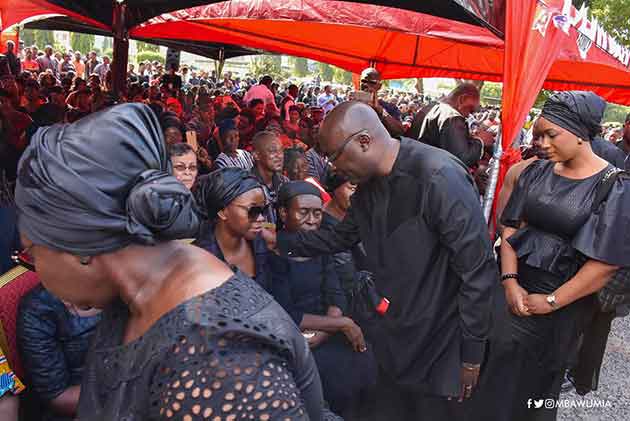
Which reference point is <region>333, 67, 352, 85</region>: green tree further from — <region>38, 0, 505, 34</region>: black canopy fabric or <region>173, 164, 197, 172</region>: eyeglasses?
<region>173, 164, 197, 172</region>: eyeglasses

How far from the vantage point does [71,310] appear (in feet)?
6.49

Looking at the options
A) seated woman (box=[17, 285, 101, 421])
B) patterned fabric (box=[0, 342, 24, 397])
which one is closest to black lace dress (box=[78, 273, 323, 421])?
patterned fabric (box=[0, 342, 24, 397])

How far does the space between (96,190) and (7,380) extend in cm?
116

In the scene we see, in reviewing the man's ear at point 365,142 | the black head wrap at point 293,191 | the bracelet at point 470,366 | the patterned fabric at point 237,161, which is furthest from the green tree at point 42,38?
the bracelet at point 470,366

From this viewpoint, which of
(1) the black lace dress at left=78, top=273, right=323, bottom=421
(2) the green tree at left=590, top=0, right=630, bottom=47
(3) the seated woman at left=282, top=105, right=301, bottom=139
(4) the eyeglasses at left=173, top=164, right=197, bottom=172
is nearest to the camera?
(1) the black lace dress at left=78, top=273, right=323, bottom=421

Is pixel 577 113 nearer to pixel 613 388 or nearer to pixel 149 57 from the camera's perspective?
pixel 613 388

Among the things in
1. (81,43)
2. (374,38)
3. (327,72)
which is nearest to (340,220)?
(374,38)

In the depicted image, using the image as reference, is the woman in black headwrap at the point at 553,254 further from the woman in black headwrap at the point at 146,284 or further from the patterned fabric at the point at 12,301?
the patterned fabric at the point at 12,301

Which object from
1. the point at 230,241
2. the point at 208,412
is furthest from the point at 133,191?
the point at 230,241

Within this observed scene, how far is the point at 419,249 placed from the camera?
7.55 feet

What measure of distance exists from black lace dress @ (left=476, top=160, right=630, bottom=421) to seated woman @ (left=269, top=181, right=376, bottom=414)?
2.45ft

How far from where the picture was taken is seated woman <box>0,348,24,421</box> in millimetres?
1767

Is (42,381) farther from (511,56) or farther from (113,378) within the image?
(511,56)

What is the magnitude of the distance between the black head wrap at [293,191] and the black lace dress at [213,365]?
6.59 ft
